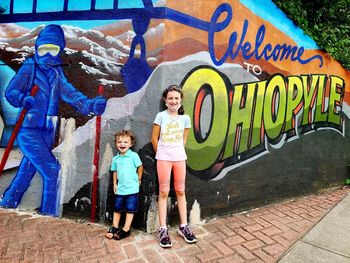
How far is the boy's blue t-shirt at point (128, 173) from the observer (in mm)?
3537

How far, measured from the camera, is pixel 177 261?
3133mm

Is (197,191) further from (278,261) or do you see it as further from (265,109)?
(265,109)

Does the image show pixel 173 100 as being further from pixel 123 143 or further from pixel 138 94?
pixel 123 143

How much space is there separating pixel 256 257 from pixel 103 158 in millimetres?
2009

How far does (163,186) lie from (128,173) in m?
0.41

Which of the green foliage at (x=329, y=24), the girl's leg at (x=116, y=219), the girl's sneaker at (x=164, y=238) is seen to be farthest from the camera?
the green foliage at (x=329, y=24)

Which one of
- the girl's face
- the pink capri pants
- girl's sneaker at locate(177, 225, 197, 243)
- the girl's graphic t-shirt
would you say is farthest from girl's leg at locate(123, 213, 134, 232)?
the girl's face

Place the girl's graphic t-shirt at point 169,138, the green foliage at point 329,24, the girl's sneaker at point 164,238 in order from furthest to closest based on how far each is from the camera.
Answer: the green foliage at point 329,24, the girl's graphic t-shirt at point 169,138, the girl's sneaker at point 164,238

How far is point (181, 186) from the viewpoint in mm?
3619

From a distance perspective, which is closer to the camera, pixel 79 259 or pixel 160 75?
pixel 79 259

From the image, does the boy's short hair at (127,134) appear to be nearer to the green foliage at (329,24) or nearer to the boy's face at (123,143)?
the boy's face at (123,143)

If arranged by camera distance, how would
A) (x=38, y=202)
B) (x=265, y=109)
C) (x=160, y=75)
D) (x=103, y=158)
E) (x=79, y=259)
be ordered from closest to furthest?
(x=79, y=259) < (x=160, y=75) < (x=103, y=158) < (x=38, y=202) < (x=265, y=109)

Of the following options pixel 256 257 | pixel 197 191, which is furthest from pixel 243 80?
pixel 256 257

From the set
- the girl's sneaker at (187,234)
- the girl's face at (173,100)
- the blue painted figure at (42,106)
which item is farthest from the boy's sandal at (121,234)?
the girl's face at (173,100)
